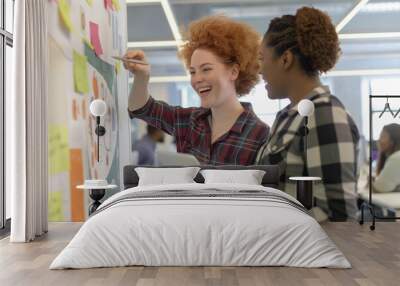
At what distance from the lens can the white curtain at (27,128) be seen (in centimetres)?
486

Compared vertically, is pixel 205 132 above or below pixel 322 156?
above

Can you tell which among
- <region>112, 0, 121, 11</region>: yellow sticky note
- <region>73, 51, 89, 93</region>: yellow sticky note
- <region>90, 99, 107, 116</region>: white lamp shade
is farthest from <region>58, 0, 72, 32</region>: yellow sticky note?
<region>90, 99, 107, 116</region>: white lamp shade

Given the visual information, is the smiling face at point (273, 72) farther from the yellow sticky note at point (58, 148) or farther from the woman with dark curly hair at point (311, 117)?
the yellow sticky note at point (58, 148)

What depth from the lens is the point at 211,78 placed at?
578cm

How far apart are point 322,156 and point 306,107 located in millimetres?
533

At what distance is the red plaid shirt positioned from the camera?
18.8ft

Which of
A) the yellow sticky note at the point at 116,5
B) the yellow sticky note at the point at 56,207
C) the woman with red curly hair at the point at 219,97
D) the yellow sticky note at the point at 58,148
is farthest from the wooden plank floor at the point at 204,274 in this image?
the yellow sticky note at the point at 116,5

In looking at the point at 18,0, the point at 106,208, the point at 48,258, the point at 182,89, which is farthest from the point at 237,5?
the point at 48,258

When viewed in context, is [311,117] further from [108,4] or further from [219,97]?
[108,4]

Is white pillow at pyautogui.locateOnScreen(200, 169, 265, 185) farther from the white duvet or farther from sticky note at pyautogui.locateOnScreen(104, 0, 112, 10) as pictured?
sticky note at pyautogui.locateOnScreen(104, 0, 112, 10)

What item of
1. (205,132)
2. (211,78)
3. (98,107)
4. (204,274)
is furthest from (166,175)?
(204,274)

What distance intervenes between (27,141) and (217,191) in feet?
5.84

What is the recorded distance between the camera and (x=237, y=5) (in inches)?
233

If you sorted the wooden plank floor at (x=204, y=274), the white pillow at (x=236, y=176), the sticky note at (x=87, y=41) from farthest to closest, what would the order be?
the sticky note at (x=87, y=41) → the white pillow at (x=236, y=176) → the wooden plank floor at (x=204, y=274)
